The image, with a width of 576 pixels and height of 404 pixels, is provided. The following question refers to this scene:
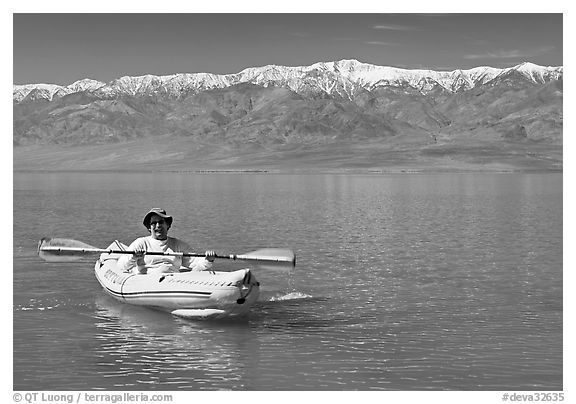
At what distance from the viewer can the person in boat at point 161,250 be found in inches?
848

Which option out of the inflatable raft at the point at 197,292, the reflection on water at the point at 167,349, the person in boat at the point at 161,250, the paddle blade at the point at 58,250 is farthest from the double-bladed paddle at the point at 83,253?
the reflection on water at the point at 167,349

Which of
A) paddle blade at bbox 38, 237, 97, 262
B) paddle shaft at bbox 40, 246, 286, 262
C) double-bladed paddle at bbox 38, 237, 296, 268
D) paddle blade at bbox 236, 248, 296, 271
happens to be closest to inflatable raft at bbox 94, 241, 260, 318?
paddle shaft at bbox 40, 246, 286, 262

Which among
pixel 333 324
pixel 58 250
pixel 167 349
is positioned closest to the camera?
pixel 167 349

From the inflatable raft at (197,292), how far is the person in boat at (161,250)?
34cm

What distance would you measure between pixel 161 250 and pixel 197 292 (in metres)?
1.70

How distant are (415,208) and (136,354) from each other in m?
45.0

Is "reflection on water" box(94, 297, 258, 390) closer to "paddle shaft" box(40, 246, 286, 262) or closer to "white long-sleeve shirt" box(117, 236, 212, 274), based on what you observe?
"white long-sleeve shirt" box(117, 236, 212, 274)

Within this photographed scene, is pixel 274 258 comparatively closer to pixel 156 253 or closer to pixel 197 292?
pixel 197 292

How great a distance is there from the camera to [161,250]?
71.1ft

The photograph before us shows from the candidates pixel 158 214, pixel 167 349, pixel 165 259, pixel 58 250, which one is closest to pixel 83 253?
pixel 58 250

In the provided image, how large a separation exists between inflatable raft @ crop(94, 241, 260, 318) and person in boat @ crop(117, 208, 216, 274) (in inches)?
13.3

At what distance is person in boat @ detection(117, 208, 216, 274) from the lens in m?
21.5

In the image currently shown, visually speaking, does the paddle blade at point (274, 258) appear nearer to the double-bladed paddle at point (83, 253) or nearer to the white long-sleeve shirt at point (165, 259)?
the double-bladed paddle at point (83, 253)
